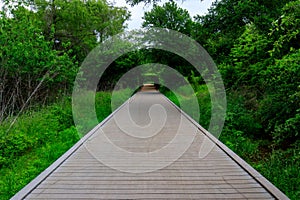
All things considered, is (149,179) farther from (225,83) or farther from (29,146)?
(225,83)

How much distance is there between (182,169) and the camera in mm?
4777

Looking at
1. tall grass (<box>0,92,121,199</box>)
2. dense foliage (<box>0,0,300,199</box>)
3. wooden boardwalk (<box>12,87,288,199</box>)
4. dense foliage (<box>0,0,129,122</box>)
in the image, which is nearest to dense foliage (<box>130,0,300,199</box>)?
dense foliage (<box>0,0,300,199</box>)

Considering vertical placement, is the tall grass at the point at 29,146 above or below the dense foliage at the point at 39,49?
below

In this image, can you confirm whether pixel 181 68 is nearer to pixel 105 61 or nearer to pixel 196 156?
pixel 105 61

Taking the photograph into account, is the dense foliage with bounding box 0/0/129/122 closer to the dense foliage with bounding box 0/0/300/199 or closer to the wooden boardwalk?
the dense foliage with bounding box 0/0/300/199

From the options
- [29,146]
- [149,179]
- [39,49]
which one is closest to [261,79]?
[149,179]

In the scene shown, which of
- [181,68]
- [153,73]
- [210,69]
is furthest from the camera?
[153,73]

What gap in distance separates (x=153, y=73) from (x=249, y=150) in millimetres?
27288

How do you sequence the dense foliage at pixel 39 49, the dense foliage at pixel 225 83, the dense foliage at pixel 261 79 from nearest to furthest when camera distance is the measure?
the dense foliage at pixel 261 79 → the dense foliage at pixel 225 83 → the dense foliage at pixel 39 49

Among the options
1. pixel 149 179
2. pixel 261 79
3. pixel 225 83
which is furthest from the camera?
pixel 225 83

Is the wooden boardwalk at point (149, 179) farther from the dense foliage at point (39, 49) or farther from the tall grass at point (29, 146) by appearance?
the dense foliage at point (39, 49)

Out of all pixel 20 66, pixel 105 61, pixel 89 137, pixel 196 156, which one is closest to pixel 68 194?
pixel 196 156

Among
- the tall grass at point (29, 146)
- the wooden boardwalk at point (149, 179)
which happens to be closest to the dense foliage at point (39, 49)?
the tall grass at point (29, 146)

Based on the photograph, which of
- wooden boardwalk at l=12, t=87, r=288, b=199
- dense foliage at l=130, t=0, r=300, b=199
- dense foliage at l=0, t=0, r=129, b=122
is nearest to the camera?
wooden boardwalk at l=12, t=87, r=288, b=199
